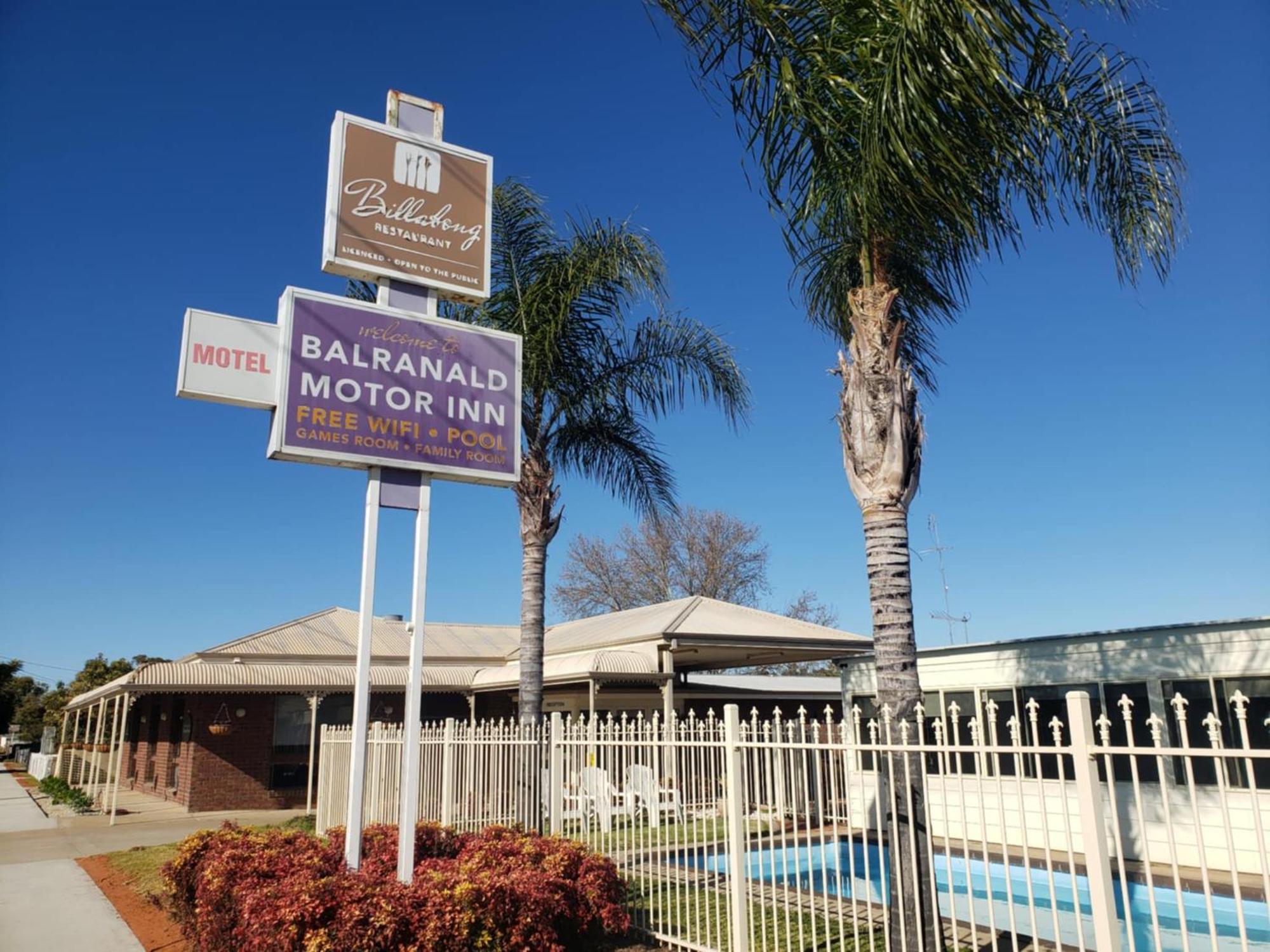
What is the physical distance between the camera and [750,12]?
711 cm

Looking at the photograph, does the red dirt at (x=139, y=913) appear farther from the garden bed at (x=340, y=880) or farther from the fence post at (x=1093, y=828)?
the fence post at (x=1093, y=828)

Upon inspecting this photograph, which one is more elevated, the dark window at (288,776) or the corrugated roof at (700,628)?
the corrugated roof at (700,628)

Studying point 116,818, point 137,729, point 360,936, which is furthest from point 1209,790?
point 137,729

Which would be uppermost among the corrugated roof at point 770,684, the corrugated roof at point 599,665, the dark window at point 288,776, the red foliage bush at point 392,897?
the corrugated roof at point 599,665

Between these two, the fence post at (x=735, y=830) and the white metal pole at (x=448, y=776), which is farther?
the white metal pole at (x=448, y=776)

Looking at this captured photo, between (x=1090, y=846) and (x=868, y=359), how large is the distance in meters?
4.18

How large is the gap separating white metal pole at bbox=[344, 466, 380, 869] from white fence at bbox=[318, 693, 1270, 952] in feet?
6.71

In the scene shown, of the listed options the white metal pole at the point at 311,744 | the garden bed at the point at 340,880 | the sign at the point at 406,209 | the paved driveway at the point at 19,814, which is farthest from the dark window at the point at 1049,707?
the paved driveway at the point at 19,814

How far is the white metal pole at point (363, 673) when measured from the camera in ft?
26.2

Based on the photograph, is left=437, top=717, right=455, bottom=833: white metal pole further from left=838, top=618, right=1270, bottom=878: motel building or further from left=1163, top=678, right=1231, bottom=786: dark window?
left=1163, top=678, right=1231, bottom=786: dark window

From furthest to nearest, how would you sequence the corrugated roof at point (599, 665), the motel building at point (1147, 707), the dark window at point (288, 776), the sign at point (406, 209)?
the dark window at point (288, 776)
the corrugated roof at point (599, 665)
the motel building at point (1147, 707)
the sign at point (406, 209)

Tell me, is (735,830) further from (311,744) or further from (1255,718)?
(311,744)

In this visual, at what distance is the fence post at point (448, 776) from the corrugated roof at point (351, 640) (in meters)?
12.9

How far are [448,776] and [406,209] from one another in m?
6.84
